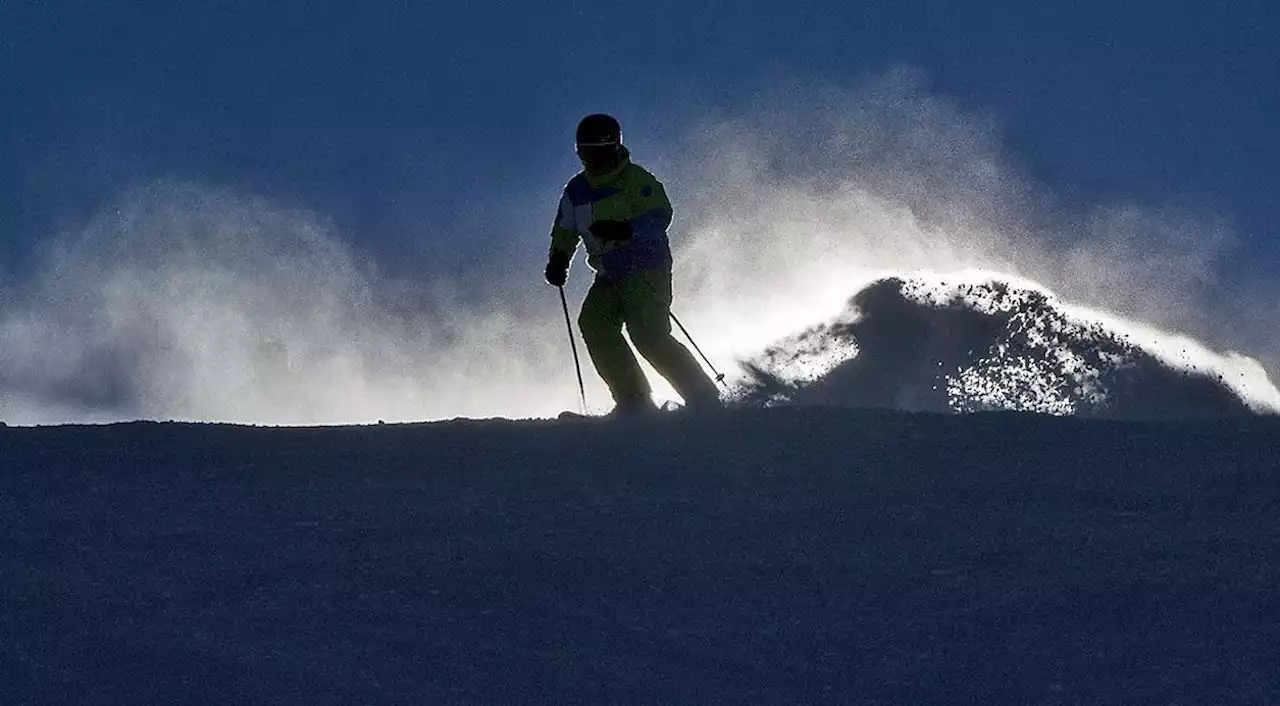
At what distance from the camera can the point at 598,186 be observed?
36.6 ft

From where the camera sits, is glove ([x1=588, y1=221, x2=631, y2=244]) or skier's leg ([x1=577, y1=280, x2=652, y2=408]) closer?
glove ([x1=588, y1=221, x2=631, y2=244])

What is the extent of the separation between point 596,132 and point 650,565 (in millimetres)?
5396

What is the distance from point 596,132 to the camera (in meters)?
11.0

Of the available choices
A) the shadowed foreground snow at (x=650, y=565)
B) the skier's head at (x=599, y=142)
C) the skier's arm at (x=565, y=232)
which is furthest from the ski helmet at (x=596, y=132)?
the shadowed foreground snow at (x=650, y=565)

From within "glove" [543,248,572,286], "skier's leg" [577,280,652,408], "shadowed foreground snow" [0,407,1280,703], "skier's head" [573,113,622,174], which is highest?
"skier's head" [573,113,622,174]

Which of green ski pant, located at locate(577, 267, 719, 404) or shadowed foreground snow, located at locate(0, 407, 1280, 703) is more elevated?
green ski pant, located at locate(577, 267, 719, 404)

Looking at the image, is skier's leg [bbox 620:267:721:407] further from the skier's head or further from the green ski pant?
the skier's head

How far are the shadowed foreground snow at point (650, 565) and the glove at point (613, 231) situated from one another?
2928mm

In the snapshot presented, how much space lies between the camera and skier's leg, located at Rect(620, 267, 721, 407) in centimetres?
1121

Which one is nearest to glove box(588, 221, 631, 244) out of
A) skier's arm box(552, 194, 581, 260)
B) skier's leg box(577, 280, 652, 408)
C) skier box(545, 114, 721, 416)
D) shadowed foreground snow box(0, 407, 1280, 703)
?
skier box(545, 114, 721, 416)

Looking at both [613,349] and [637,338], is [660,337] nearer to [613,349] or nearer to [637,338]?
[637,338]

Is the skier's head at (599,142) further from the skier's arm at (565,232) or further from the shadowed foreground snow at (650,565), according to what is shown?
the shadowed foreground snow at (650,565)

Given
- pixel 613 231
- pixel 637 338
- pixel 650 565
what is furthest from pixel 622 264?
pixel 650 565

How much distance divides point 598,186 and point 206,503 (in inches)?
185
